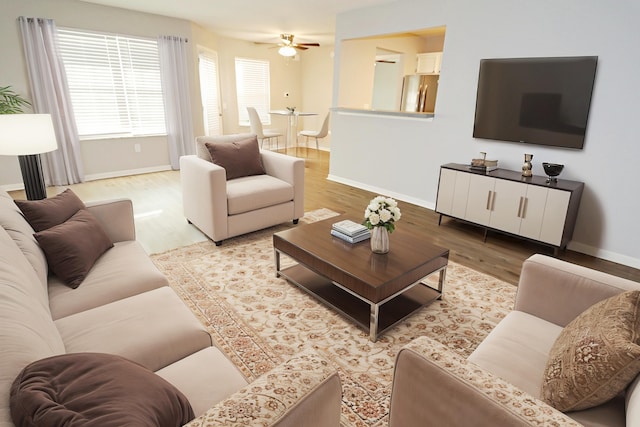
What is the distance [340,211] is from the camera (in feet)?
14.4

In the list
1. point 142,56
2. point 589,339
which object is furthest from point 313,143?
point 589,339

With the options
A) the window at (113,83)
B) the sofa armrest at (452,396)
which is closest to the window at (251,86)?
the window at (113,83)

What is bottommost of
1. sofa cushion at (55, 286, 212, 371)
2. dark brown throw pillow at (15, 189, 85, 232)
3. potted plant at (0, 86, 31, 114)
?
sofa cushion at (55, 286, 212, 371)

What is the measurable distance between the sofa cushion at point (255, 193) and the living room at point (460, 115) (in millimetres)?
1805

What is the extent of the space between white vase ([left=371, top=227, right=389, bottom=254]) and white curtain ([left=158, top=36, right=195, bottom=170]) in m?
4.99

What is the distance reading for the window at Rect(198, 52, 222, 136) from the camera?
6.95 m

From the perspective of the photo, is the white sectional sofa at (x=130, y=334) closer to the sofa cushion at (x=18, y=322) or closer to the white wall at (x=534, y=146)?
the sofa cushion at (x=18, y=322)

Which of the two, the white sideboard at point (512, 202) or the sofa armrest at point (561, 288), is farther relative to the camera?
the white sideboard at point (512, 202)

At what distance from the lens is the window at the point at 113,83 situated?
522 cm

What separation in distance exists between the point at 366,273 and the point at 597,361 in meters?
1.21

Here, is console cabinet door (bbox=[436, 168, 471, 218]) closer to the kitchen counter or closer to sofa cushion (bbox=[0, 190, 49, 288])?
the kitchen counter

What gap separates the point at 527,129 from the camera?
11.8ft

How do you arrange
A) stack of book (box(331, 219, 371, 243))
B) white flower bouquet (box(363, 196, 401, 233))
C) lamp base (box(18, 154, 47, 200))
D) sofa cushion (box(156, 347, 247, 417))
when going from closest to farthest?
sofa cushion (box(156, 347, 247, 417))
white flower bouquet (box(363, 196, 401, 233))
stack of book (box(331, 219, 371, 243))
lamp base (box(18, 154, 47, 200))

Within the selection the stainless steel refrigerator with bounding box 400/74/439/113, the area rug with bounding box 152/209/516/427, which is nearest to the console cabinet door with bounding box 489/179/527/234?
the area rug with bounding box 152/209/516/427
